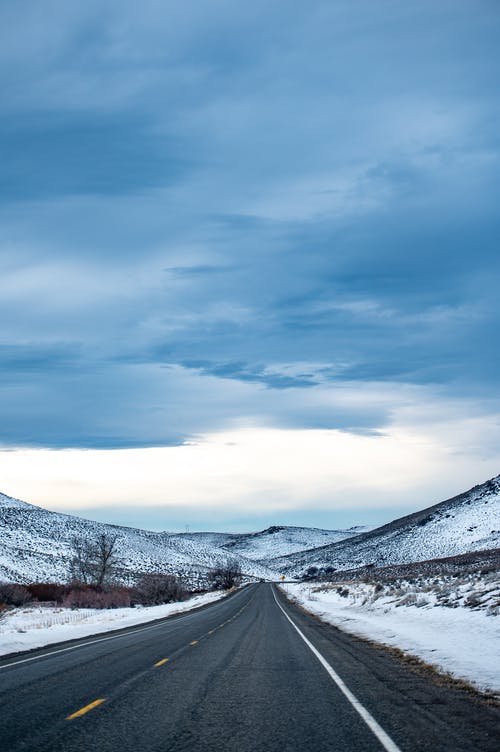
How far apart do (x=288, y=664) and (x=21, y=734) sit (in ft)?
26.1

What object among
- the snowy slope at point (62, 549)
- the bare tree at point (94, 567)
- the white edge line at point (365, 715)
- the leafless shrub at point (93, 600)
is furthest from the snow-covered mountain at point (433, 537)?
the white edge line at point (365, 715)

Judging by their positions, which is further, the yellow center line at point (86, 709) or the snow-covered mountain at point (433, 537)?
the snow-covered mountain at point (433, 537)

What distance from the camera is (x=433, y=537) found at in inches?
5546

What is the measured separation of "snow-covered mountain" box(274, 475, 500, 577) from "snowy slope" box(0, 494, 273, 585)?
73.0ft

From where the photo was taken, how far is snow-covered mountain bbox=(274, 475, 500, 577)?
126 meters

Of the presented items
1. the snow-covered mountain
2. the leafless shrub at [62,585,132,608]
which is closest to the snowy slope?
the snow-covered mountain

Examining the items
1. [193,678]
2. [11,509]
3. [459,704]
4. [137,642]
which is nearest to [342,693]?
[459,704]

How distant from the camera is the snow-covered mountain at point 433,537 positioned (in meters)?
126

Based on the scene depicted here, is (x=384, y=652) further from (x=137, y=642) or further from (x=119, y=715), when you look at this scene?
(x=119, y=715)

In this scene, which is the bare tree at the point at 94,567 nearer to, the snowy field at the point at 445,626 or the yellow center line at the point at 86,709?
the snowy field at the point at 445,626

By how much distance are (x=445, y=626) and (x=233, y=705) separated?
1340 cm

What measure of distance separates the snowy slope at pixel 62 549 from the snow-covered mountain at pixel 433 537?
22235 millimetres

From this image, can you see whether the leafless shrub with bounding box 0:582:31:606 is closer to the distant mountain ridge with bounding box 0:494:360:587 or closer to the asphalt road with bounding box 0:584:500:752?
the distant mountain ridge with bounding box 0:494:360:587

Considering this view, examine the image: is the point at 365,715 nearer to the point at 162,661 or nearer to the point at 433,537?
the point at 162,661
